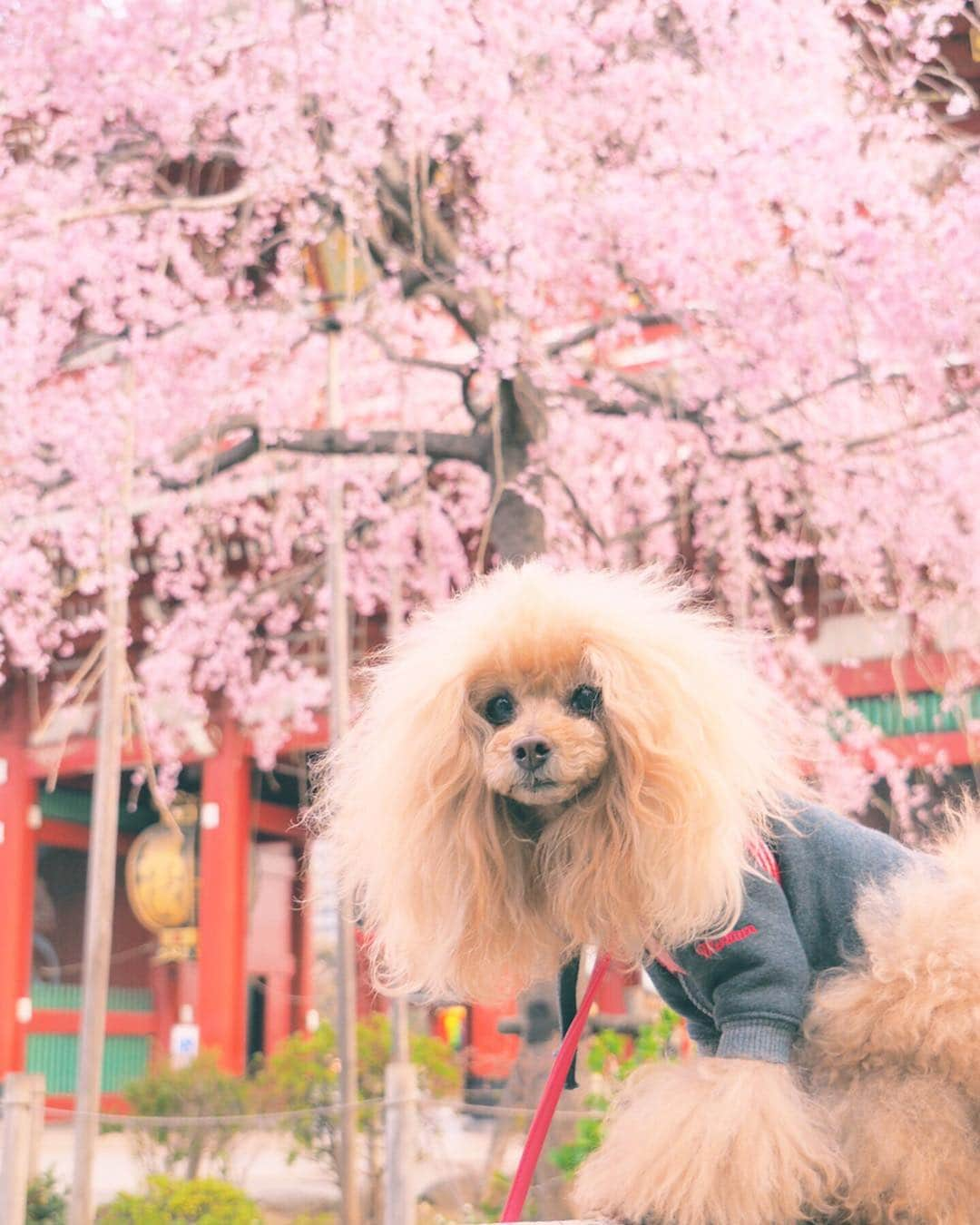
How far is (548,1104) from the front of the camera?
170cm

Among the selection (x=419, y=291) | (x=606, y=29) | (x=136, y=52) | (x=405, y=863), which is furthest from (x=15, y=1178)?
(x=606, y=29)

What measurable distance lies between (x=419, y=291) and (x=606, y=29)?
4.07 feet

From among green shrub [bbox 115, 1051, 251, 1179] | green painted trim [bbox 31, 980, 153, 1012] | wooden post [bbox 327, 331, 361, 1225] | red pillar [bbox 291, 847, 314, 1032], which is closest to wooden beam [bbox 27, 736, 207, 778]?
green painted trim [bbox 31, 980, 153, 1012]

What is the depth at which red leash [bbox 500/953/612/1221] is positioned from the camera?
167cm

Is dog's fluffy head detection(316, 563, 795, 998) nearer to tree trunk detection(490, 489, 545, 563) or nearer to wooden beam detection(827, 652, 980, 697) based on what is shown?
tree trunk detection(490, 489, 545, 563)

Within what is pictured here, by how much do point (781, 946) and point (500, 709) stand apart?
0.45m

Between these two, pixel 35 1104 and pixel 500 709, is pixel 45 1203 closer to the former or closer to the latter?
pixel 35 1104

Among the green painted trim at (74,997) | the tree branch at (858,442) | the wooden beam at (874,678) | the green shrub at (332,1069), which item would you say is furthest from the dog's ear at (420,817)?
the green painted trim at (74,997)

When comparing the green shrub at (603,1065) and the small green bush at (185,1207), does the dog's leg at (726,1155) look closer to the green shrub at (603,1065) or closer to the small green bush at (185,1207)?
the green shrub at (603,1065)

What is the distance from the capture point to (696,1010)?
1792 millimetres

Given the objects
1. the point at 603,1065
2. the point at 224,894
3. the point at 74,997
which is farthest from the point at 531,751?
the point at 74,997

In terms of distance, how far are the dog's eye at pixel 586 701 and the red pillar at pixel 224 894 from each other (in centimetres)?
844

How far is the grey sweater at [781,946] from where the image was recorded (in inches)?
61.5

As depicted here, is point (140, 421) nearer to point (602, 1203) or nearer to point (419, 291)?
point (419, 291)
